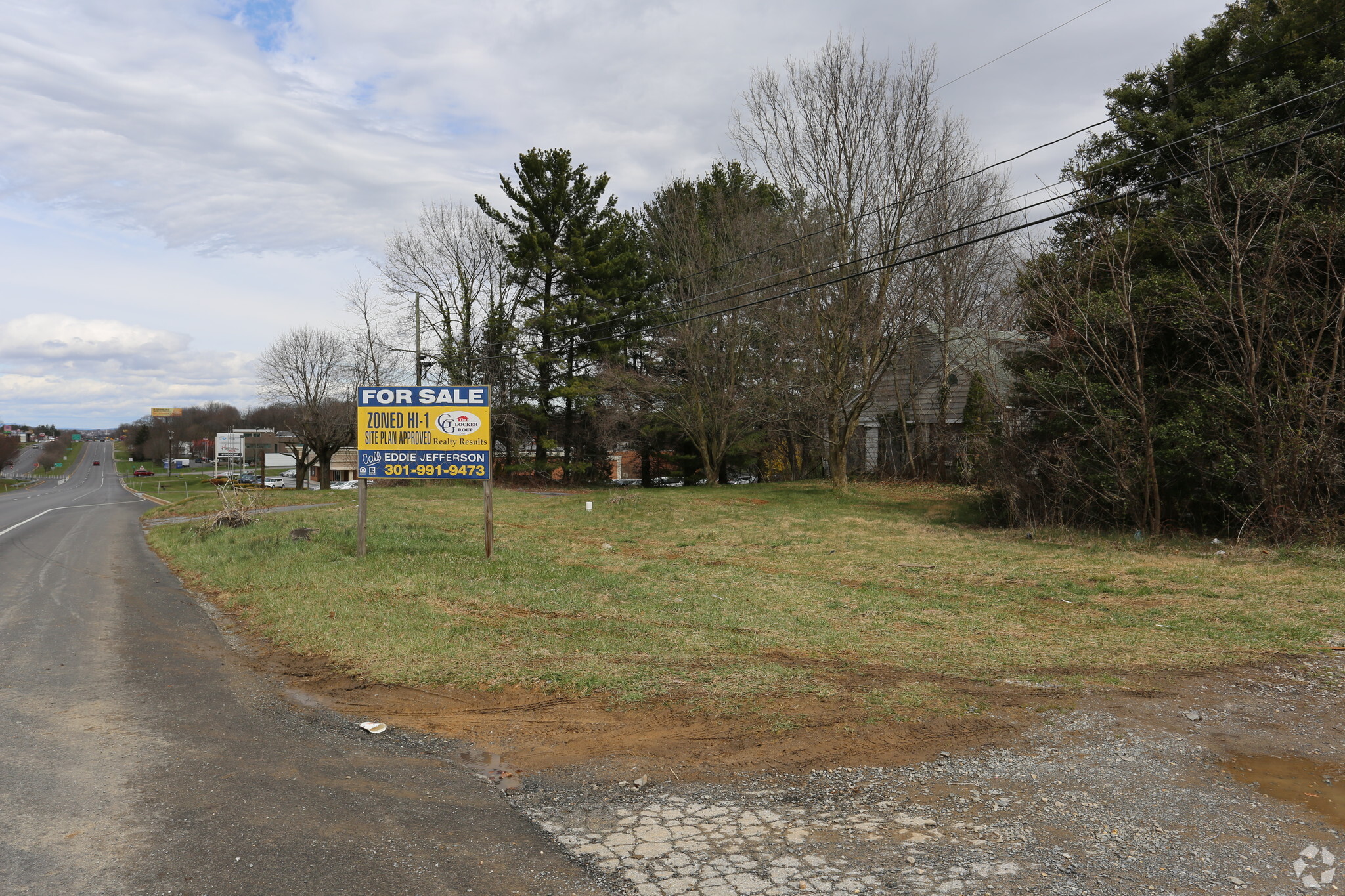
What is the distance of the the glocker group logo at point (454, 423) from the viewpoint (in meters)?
12.6

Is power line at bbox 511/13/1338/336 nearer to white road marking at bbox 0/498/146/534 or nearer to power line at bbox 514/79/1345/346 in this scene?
power line at bbox 514/79/1345/346

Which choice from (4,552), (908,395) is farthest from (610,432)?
(4,552)

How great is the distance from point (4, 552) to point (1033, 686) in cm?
1912

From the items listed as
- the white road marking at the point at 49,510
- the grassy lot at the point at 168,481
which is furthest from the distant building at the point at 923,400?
the grassy lot at the point at 168,481

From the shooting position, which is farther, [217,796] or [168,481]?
[168,481]

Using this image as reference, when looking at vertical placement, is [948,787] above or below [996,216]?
below

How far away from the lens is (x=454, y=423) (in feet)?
41.4

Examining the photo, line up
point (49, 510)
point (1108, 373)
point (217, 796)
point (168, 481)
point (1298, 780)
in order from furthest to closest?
point (168, 481), point (49, 510), point (1108, 373), point (1298, 780), point (217, 796)

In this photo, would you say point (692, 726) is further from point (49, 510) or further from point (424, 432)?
point (49, 510)

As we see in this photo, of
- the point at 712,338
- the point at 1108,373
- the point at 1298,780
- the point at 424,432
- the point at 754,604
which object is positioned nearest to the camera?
the point at 1298,780

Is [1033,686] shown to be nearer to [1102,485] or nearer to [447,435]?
[447,435]

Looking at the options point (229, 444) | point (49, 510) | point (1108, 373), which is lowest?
point (49, 510)

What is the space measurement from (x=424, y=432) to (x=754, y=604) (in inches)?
242

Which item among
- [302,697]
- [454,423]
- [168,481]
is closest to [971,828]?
[302,697]
